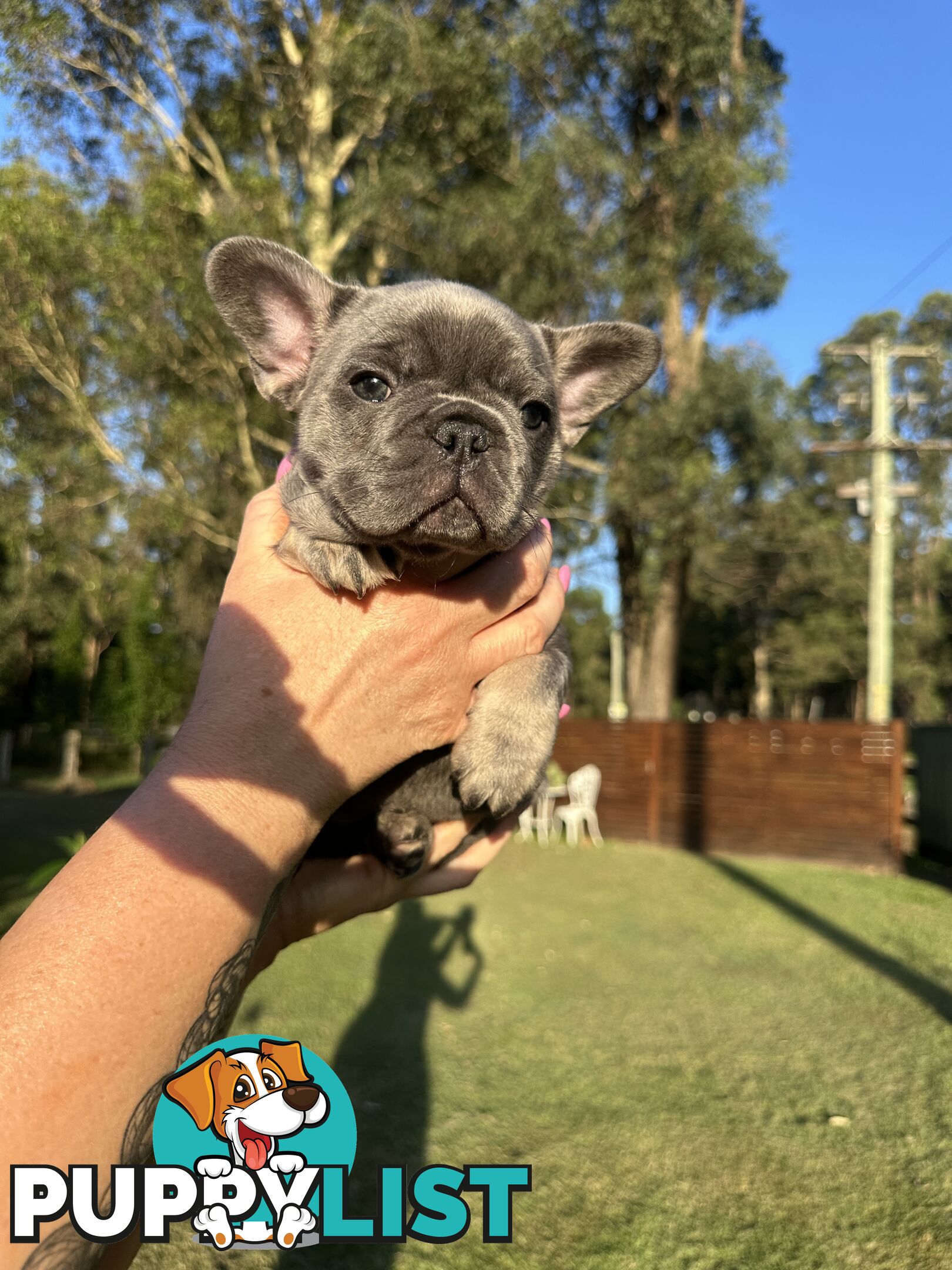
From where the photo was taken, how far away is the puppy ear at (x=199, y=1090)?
1.74 meters

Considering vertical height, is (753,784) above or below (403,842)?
below

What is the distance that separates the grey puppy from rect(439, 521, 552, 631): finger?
0.08 m

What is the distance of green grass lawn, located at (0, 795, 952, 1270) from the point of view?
4590 millimetres

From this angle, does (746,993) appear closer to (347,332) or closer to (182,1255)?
(182,1255)

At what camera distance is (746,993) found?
817cm

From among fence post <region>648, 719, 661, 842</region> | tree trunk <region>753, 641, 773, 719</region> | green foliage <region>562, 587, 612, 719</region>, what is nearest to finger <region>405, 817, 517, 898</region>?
fence post <region>648, 719, 661, 842</region>

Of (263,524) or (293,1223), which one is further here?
(263,524)

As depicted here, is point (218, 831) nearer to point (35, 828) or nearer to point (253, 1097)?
point (253, 1097)

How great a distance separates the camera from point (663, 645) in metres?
20.9

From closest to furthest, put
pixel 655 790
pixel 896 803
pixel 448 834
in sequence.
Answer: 1. pixel 448 834
2. pixel 896 803
3. pixel 655 790

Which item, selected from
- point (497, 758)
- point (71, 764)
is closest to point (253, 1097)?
point (497, 758)

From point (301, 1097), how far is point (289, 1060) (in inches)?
4.0

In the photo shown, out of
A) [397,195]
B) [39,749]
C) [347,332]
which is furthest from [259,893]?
[39,749]

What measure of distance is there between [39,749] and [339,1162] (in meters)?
35.1
